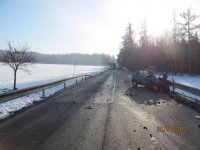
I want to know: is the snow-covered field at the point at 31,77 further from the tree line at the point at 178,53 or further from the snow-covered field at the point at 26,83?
the tree line at the point at 178,53

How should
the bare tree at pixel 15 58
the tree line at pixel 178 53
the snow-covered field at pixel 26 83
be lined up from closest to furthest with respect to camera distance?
the snow-covered field at pixel 26 83
the bare tree at pixel 15 58
the tree line at pixel 178 53

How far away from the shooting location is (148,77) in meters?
24.9

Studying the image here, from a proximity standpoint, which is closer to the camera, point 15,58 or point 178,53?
point 15,58

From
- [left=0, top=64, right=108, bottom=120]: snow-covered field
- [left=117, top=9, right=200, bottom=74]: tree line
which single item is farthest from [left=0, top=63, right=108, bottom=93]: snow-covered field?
[left=117, top=9, right=200, bottom=74]: tree line

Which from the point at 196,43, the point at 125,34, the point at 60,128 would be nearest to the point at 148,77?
the point at 60,128

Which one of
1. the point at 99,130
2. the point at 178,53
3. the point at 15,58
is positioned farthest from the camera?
the point at 178,53

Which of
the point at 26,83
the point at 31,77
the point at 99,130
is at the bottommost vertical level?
the point at 26,83

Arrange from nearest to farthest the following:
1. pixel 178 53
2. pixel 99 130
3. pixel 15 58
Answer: pixel 99 130 → pixel 15 58 → pixel 178 53

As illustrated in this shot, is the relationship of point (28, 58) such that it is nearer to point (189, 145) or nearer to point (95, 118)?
point (95, 118)

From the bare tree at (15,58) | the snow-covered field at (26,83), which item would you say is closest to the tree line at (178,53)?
the snow-covered field at (26,83)

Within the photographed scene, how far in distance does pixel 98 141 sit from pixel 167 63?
57382mm

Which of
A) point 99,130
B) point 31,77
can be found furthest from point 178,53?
point 99,130

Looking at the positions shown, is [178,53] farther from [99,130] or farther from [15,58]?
[99,130]

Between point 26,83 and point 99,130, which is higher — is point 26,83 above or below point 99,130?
below
